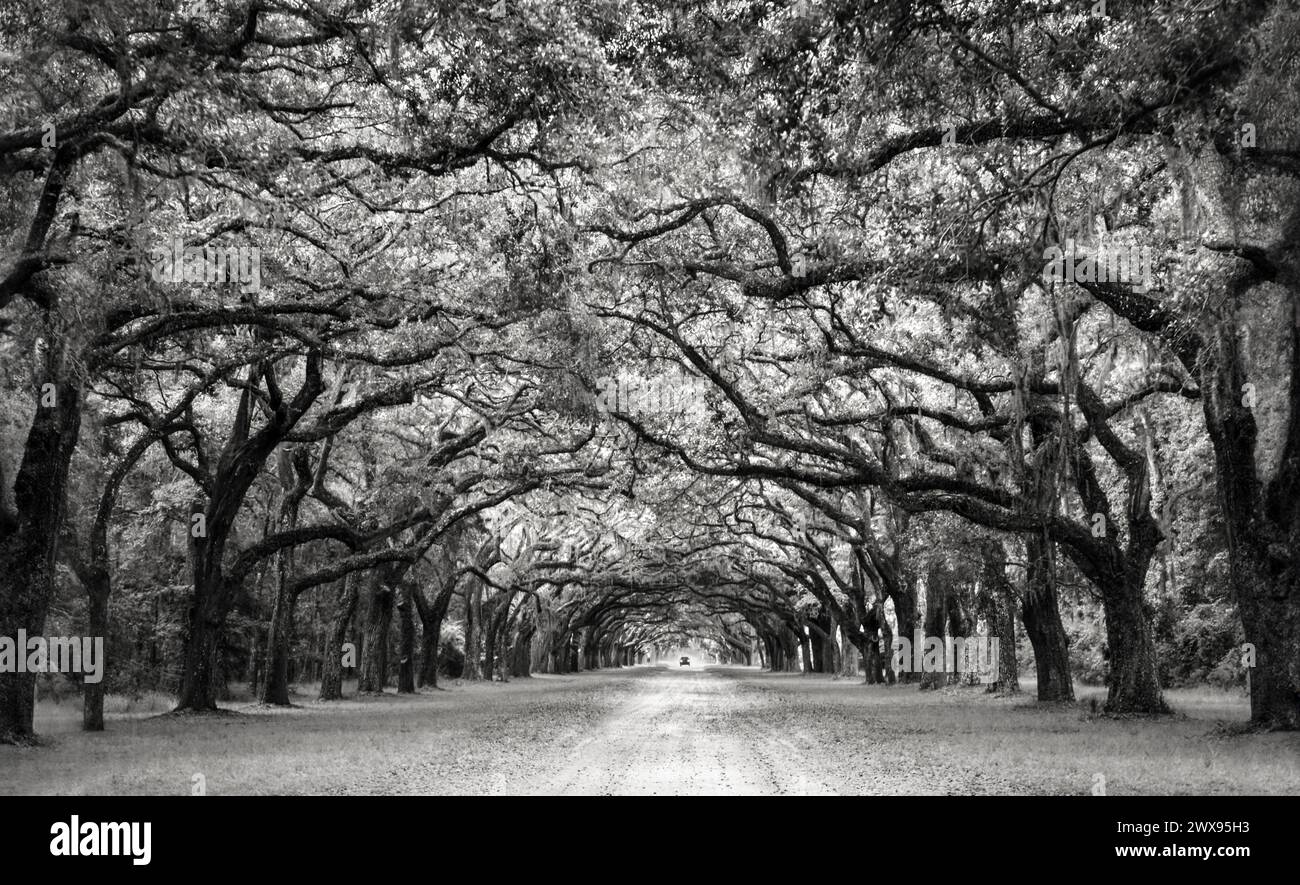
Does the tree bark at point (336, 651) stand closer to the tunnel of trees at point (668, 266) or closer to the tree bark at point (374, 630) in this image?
the tree bark at point (374, 630)

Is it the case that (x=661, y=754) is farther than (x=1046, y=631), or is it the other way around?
(x=1046, y=631)

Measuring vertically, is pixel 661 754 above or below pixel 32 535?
below

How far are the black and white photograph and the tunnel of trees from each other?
0.08m

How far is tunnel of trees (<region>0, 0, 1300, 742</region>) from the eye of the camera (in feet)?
30.9

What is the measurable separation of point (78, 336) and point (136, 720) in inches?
391

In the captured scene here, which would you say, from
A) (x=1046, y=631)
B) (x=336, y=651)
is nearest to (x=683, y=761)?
(x=1046, y=631)

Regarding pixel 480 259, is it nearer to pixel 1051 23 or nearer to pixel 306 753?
pixel 306 753

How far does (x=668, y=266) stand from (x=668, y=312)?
1563 millimetres

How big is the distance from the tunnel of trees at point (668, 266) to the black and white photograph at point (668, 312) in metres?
0.08

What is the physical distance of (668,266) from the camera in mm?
14898

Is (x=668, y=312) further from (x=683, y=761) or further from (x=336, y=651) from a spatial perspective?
(x=336, y=651)

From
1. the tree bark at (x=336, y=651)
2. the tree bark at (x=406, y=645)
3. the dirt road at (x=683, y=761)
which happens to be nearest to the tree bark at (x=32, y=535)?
the dirt road at (x=683, y=761)

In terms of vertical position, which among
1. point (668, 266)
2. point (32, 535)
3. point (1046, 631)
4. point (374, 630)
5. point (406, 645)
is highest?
point (668, 266)

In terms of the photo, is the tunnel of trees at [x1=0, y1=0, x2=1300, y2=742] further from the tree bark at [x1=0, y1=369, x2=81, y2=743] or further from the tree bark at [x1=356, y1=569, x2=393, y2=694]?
the tree bark at [x1=356, y1=569, x2=393, y2=694]
